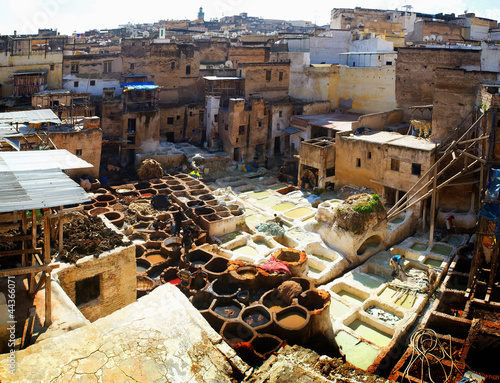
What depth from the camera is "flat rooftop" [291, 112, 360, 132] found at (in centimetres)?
3201

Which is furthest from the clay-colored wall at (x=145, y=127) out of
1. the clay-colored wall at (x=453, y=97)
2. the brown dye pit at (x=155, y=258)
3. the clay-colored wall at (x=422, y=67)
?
the clay-colored wall at (x=453, y=97)

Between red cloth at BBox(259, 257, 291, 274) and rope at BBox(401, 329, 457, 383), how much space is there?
520 centimetres

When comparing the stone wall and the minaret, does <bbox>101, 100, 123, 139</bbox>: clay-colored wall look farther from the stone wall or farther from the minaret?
the minaret

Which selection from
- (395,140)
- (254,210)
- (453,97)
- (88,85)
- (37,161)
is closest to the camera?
(37,161)

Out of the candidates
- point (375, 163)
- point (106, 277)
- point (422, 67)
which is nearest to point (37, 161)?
point (106, 277)

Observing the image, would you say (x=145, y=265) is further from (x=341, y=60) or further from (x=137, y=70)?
(x=341, y=60)

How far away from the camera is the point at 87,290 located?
1357cm

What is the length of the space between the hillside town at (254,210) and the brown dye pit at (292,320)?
7 centimetres

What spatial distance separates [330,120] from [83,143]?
16575 mm

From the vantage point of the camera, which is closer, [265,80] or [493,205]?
[493,205]

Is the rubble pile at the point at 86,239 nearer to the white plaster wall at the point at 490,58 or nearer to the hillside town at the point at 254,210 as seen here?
the hillside town at the point at 254,210

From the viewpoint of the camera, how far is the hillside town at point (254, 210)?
32.6 ft

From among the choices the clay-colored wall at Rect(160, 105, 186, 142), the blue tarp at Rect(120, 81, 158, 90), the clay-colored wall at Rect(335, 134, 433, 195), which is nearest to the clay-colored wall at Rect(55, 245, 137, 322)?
the clay-colored wall at Rect(335, 134, 433, 195)

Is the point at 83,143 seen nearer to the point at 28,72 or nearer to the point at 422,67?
the point at 28,72
